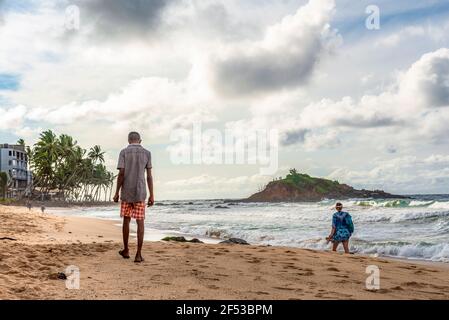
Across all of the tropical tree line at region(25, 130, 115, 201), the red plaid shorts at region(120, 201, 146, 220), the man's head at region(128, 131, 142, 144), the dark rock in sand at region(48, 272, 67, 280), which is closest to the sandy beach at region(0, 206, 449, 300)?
the dark rock in sand at region(48, 272, 67, 280)

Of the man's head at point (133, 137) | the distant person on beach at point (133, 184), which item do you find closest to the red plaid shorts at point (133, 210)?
the distant person on beach at point (133, 184)

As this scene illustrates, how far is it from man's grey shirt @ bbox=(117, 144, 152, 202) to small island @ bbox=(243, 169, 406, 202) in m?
101

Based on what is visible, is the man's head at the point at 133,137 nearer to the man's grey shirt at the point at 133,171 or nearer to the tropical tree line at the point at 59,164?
the man's grey shirt at the point at 133,171

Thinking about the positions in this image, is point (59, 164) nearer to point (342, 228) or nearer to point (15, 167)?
point (15, 167)

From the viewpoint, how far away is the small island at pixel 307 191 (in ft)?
358

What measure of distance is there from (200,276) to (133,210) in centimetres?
167

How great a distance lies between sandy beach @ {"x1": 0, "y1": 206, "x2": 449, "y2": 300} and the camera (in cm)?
493

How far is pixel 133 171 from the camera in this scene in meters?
6.93

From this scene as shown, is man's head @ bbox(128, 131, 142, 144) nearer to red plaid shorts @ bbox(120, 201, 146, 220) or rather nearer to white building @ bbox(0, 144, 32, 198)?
red plaid shorts @ bbox(120, 201, 146, 220)

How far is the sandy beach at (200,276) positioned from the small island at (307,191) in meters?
100

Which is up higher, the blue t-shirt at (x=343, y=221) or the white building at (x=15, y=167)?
the white building at (x=15, y=167)

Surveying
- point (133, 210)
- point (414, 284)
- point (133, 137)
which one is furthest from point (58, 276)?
point (414, 284)

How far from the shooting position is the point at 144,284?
533 cm
